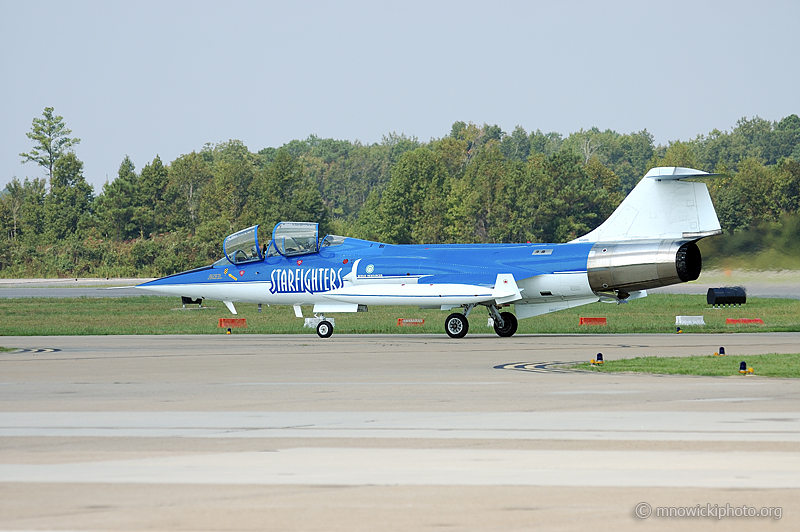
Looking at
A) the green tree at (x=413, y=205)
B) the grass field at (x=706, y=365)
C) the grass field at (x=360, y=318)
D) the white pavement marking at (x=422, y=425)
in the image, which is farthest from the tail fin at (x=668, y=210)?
the green tree at (x=413, y=205)

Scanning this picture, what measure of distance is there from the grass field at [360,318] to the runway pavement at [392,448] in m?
13.2

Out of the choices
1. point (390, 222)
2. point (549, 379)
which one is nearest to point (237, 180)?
point (390, 222)

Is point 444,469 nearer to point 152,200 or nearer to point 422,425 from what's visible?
point 422,425

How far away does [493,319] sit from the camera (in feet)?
93.9

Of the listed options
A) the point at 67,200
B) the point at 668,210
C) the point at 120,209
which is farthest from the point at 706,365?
the point at 67,200

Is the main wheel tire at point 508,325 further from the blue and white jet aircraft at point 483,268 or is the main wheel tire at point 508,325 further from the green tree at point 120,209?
the green tree at point 120,209

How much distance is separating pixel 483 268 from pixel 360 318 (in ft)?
40.4

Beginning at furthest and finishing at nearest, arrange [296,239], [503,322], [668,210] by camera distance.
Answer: [296,239]
[503,322]
[668,210]

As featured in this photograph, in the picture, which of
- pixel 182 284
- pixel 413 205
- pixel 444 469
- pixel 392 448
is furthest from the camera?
pixel 413 205

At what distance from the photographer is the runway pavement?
6.89 metres

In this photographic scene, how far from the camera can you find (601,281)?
26375mm

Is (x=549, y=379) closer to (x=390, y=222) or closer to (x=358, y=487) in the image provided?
(x=358, y=487)

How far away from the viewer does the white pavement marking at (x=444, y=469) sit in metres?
7.84

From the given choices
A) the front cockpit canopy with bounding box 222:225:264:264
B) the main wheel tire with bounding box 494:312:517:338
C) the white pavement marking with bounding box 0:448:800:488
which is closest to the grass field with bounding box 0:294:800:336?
the main wheel tire with bounding box 494:312:517:338
